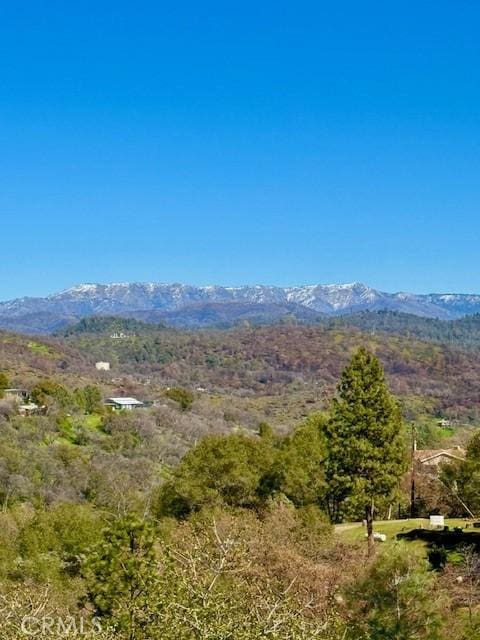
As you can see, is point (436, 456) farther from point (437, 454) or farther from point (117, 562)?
point (117, 562)

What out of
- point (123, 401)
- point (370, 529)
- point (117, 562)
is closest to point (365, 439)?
point (370, 529)

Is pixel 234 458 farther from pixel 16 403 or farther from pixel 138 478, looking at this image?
pixel 16 403

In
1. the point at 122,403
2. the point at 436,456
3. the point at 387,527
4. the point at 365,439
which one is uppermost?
the point at 365,439

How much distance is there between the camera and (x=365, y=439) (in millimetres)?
34844

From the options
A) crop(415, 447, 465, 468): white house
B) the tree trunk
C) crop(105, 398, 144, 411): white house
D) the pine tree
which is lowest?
crop(105, 398, 144, 411): white house

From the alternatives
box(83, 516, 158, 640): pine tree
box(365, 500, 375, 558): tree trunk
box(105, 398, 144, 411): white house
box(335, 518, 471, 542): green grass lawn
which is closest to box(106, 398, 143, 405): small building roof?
box(105, 398, 144, 411): white house

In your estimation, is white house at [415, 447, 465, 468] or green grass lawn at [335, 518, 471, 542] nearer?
green grass lawn at [335, 518, 471, 542]

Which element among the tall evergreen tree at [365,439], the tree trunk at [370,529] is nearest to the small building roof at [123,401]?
the tall evergreen tree at [365,439]

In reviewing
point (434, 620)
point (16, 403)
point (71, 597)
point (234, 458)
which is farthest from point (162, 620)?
point (16, 403)

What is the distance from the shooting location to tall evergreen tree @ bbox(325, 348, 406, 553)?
113 feet

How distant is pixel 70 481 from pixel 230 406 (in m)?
72.8

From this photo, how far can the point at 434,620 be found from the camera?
19141 millimetres

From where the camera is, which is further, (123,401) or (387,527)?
(123,401)

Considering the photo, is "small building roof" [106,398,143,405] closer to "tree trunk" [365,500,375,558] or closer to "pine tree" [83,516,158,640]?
"tree trunk" [365,500,375,558]
